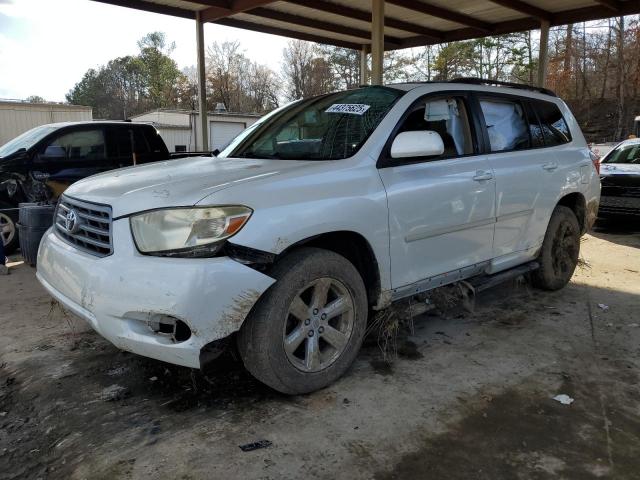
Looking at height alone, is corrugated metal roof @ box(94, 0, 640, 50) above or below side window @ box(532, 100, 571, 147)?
above

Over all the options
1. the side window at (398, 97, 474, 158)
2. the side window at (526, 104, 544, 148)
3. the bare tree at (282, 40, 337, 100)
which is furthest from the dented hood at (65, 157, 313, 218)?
the bare tree at (282, 40, 337, 100)

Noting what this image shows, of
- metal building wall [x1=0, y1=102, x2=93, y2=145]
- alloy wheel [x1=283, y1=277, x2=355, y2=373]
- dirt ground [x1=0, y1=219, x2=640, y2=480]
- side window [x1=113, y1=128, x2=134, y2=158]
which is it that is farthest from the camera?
metal building wall [x1=0, y1=102, x2=93, y2=145]

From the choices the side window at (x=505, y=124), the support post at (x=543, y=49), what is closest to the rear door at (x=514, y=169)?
the side window at (x=505, y=124)

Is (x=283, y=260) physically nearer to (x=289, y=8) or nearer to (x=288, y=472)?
(x=288, y=472)

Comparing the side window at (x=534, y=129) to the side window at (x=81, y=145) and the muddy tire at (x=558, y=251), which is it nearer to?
the muddy tire at (x=558, y=251)

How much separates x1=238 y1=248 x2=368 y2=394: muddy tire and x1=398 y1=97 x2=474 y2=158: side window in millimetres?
1243

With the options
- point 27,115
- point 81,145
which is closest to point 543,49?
point 81,145

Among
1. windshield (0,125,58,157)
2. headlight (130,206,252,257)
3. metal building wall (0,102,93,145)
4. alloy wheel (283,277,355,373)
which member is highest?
metal building wall (0,102,93,145)

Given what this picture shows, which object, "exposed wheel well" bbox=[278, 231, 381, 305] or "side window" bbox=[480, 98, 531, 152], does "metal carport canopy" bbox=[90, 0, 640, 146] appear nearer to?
"side window" bbox=[480, 98, 531, 152]

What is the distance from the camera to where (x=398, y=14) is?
Result: 11.4 m

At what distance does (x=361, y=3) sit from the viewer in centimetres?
1056

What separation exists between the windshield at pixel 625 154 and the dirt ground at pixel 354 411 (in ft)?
20.6

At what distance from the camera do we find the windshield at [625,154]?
30.2 feet

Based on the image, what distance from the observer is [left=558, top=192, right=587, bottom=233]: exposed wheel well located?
5.00 metres
